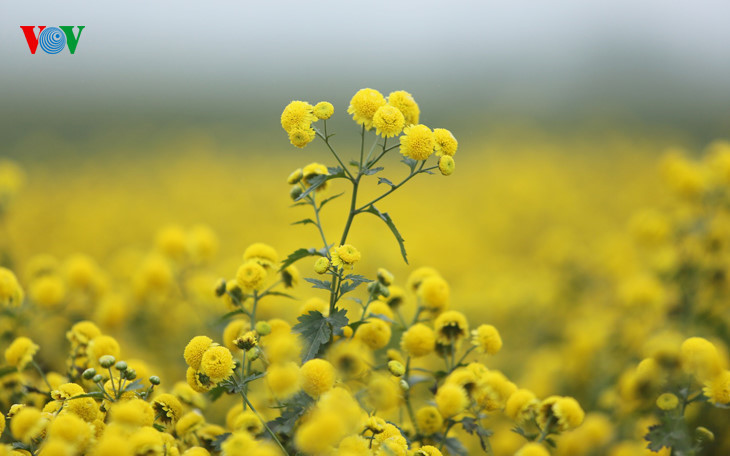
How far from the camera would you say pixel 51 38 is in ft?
10.7

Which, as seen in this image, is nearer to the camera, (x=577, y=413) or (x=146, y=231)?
(x=577, y=413)

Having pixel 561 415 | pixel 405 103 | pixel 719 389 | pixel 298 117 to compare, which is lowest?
pixel 561 415

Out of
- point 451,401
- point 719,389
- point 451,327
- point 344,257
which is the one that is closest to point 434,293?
point 451,327

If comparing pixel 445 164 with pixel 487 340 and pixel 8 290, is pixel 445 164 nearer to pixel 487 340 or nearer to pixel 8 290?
pixel 487 340

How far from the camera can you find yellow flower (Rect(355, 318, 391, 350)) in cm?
190

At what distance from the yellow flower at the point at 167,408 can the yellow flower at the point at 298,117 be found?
0.82 meters

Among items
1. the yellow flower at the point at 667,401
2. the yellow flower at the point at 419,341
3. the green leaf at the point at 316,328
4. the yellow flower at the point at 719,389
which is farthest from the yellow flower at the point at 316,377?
the yellow flower at the point at 719,389

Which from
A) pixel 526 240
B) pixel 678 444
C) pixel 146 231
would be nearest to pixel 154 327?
pixel 678 444

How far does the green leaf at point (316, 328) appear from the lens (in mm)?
1597

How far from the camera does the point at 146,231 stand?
278 inches

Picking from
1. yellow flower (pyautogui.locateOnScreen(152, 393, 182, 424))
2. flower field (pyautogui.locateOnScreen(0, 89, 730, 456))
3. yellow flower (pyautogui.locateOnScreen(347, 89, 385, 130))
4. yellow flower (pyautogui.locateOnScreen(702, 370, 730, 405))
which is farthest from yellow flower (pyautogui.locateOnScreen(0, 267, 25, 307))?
yellow flower (pyautogui.locateOnScreen(702, 370, 730, 405))

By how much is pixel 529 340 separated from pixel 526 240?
133 inches

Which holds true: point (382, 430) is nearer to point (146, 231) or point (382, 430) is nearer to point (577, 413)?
point (577, 413)

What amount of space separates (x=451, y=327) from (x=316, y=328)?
21.1 inches
